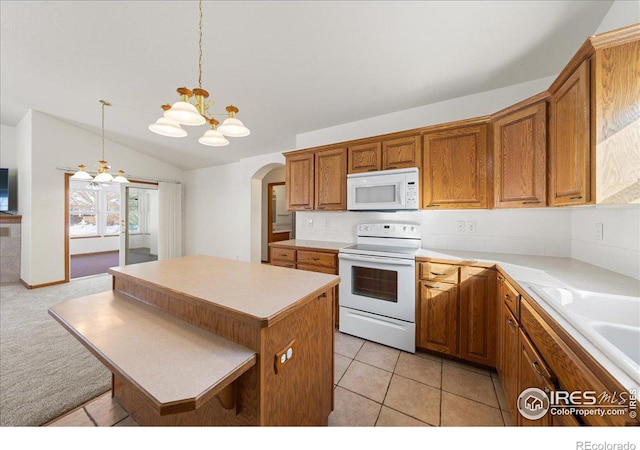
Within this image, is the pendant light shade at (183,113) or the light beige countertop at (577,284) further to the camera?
the pendant light shade at (183,113)

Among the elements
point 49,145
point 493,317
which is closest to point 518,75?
point 493,317

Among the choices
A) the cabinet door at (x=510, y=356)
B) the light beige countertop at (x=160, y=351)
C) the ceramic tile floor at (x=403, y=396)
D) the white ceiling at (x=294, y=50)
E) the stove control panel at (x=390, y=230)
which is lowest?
the ceramic tile floor at (x=403, y=396)

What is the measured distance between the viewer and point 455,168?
2.19 meters

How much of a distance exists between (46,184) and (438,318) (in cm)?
620

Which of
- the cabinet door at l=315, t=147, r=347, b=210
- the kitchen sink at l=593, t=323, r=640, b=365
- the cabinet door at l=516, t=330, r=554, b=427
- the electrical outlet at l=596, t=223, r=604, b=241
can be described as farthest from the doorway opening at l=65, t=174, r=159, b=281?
the electrical outlet at l=596, t=223, r=604, b=241

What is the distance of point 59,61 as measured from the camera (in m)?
2.59

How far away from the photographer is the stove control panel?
8.46ft

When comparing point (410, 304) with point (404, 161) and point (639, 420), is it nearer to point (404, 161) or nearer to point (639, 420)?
point (404, 161)

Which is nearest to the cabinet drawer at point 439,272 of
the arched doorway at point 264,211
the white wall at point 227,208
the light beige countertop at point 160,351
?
the light beige countertop at point 160,351

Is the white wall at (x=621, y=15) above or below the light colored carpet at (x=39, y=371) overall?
above

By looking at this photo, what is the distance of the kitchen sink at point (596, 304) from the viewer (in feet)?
3.34

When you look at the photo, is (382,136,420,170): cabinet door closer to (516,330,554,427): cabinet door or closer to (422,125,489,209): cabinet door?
(422,125,489,209): cabinet door

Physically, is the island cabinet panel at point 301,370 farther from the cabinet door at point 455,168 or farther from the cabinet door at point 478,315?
the cabinet door at point 455,168

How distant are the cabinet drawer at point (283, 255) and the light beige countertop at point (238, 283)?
1039mm
